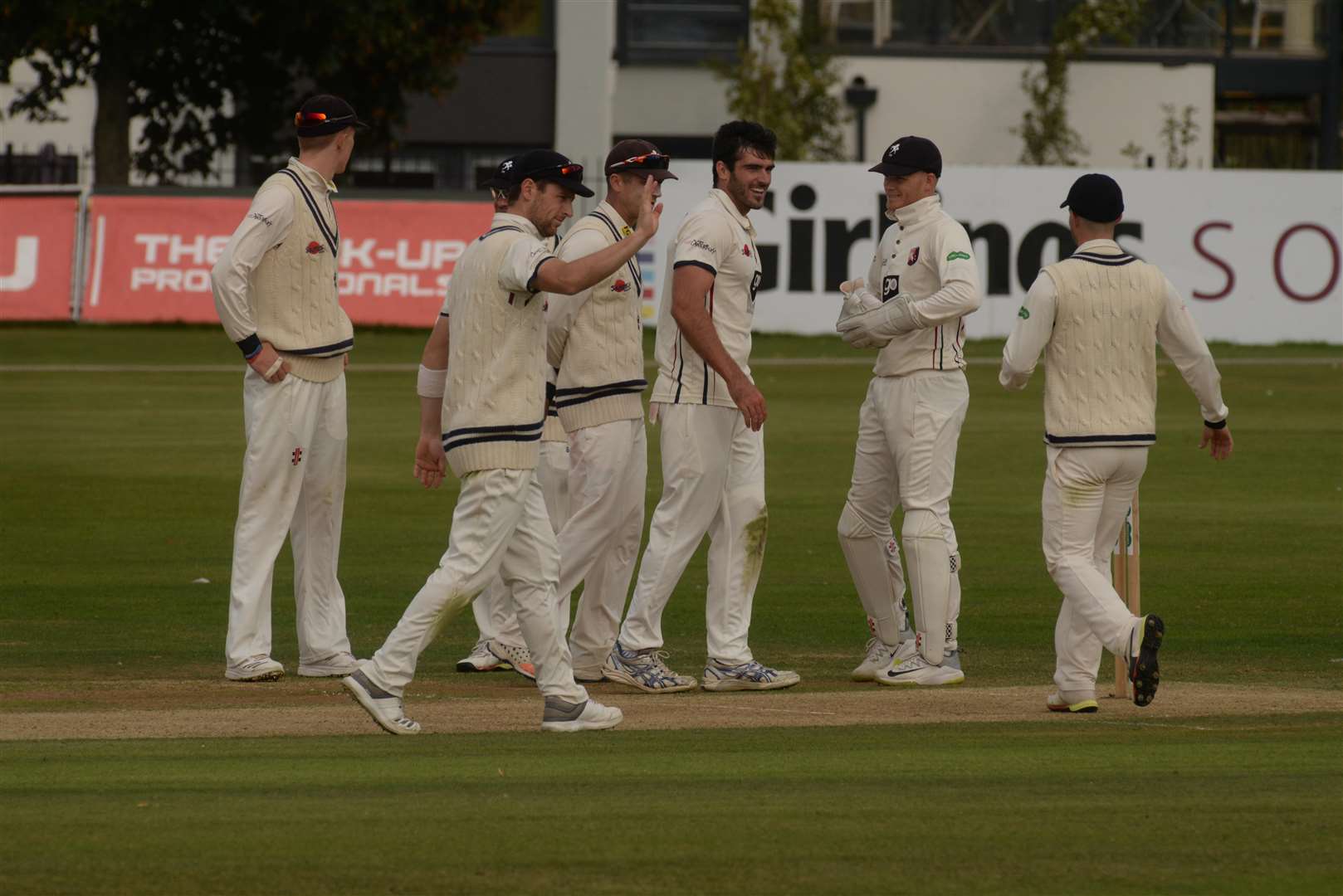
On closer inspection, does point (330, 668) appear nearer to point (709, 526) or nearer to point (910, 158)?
point (709, 526)

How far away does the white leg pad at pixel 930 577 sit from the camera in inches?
356

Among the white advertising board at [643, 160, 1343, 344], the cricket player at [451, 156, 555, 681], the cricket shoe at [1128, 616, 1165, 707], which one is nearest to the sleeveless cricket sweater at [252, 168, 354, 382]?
the cricket player at [451, 156, 555, 681]

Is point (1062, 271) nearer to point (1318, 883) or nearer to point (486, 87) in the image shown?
point (1318, 883)

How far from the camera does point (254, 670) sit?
8828mm

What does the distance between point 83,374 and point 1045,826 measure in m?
21.7

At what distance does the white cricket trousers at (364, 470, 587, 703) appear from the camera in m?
7.50

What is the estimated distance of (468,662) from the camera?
9.49 meters

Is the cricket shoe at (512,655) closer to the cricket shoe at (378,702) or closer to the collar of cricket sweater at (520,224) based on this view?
the cricket shoe at (378,702)

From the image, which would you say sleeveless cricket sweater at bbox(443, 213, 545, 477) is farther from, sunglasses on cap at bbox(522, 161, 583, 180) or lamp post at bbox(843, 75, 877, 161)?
lamp post at bbox(843, 75, 877, 161)

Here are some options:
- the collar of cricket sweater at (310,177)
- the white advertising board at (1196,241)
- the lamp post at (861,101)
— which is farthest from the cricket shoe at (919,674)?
the lamp post at (861,101)

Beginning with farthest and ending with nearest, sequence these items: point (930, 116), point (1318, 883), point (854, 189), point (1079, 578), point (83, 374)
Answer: point (930, 116) < point (854, 189) < point (83, 374) < point (1079, 578) < point (1318, 883)

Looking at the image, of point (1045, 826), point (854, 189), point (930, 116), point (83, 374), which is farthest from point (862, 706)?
point (930, 116)

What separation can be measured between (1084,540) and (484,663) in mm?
2694

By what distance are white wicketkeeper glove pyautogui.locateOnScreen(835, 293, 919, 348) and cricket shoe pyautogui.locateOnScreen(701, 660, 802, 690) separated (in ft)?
4.61
